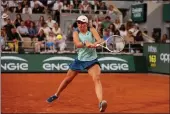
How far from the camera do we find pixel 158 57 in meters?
17.7

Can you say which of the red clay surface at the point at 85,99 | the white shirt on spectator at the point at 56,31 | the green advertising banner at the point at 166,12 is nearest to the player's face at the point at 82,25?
the white shirt on spectator at the point at 56,31

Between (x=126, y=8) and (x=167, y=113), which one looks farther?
(x=126, y=8)

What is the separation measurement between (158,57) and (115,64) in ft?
6.29

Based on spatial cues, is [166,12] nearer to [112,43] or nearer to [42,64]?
[42,64]

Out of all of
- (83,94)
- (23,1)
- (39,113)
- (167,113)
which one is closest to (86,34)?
(39,113)

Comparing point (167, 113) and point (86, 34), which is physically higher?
point (86, 34)

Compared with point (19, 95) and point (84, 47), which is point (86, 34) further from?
point (19, 95)

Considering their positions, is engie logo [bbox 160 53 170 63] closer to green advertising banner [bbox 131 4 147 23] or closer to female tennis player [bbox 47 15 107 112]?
green advertising banner [bbox 131 4 147 23]

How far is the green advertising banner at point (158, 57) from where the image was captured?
17.2 m

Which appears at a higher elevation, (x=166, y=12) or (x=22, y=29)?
(x=22, y=29)

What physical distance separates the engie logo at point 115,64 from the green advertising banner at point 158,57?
1084mm

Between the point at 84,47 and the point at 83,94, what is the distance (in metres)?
7.62

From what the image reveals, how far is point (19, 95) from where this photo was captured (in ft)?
34.2

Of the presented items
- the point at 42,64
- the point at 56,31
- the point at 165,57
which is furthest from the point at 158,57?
the point at 56,31
